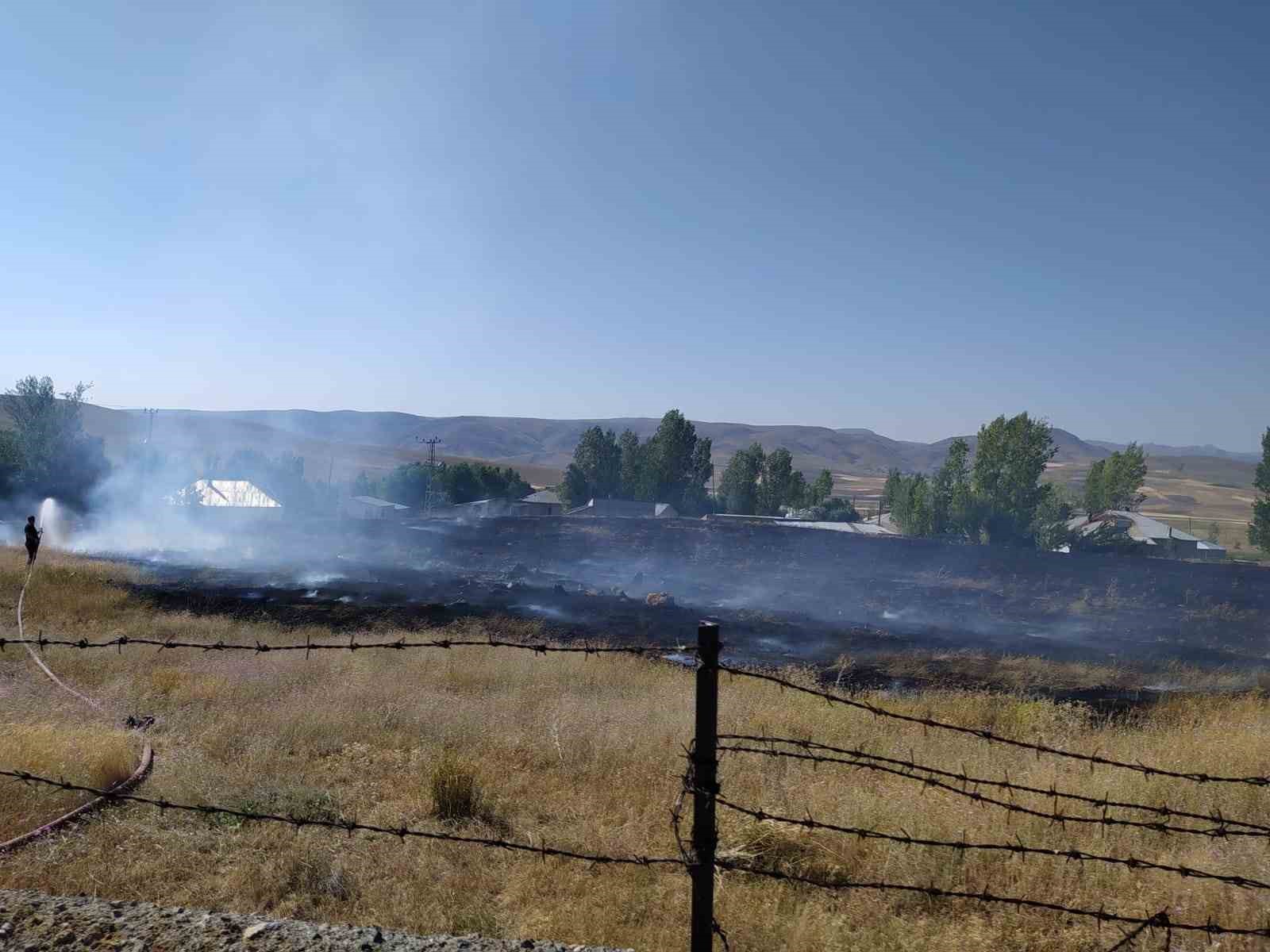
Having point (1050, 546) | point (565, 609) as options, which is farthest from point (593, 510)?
point (565, 609)

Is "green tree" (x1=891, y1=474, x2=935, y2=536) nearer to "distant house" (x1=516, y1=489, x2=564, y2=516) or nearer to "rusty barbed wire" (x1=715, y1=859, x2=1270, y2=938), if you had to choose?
"distant house" (x1=516, y1=489, x2=564, y2=516)

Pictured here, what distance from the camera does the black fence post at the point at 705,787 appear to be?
270 centimetres

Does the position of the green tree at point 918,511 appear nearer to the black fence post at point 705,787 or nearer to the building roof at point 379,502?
the building roof at point 379,502

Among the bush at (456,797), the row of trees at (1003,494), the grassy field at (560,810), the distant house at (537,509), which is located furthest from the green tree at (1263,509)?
the bush at (456,797)

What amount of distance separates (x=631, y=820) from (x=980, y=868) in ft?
7.02

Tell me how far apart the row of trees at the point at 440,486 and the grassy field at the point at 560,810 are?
5645cm

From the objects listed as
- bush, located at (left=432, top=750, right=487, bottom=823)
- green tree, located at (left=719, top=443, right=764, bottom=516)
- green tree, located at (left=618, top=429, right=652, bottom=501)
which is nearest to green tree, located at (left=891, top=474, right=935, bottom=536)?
green tree, located at (left=719, top=443, right=764, bottom=516)

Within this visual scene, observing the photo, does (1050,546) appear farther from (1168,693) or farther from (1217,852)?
(1217,852)

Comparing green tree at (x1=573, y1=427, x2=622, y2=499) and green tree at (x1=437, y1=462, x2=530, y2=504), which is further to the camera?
green tree at (x1=437, y1=462, x2=530, y2=504)

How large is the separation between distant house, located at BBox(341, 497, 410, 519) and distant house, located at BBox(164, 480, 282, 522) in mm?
9410

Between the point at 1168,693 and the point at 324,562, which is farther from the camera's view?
the point at 324,562

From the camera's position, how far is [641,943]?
3.80m

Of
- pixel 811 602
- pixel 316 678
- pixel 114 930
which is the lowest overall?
pixel 811 602

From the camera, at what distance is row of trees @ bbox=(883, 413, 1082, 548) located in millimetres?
40531
